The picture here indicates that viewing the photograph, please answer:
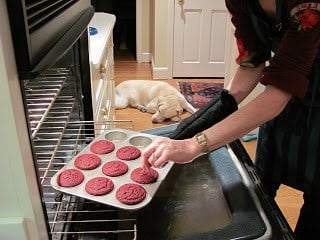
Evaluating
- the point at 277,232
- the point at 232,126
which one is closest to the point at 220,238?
the point at 277,232

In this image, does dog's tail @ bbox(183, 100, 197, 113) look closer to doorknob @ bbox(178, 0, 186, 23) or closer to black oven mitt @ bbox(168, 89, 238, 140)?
doorknob @ bbox(178, 0, 186, 23)

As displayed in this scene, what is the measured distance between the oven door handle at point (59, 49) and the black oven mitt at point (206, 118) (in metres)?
0.36

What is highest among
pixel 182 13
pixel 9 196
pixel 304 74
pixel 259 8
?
pixel 259 8

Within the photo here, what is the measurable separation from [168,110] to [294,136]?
1.78 meters

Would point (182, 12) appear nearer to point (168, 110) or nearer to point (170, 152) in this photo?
point (168, 110)

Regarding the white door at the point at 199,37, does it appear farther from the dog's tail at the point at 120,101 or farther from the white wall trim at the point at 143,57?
the dog's tail at the point at 120,101

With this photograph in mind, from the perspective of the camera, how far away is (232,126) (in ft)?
2.60

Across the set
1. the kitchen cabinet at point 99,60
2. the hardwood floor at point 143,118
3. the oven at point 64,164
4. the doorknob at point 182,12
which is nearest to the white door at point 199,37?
the doorknob at point 182,12

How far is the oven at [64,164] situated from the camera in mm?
527

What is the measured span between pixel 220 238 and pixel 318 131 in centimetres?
43

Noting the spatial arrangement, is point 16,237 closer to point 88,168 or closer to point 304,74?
point 88,168

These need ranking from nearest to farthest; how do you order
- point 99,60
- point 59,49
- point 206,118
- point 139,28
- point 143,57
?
point 59,49 → point 206,118 → point 99,60 → point 139,28 → point 143,57

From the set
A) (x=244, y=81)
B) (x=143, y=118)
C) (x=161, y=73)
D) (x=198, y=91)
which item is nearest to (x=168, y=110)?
(x=143, y=118)

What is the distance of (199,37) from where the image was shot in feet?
11.4
